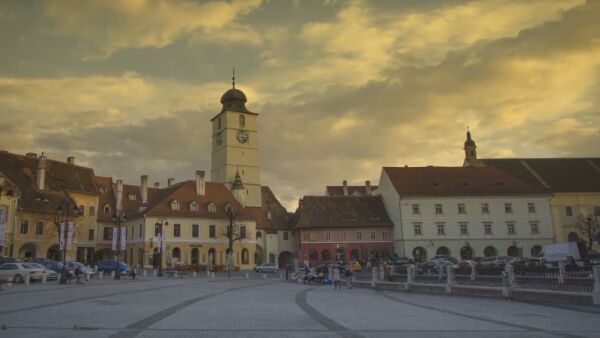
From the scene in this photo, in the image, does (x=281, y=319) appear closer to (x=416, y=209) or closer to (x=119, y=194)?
(x=416, y=209)

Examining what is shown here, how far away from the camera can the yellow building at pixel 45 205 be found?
57531mm

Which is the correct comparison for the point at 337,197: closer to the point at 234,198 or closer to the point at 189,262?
the point at 234,198

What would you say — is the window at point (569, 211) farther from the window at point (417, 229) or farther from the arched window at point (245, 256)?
the arched window at point (245, 256)

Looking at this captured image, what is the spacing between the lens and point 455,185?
7244 centimetres

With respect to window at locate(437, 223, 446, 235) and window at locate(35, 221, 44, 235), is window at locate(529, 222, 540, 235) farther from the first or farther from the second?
window at locate(35, 221, 44, 235)

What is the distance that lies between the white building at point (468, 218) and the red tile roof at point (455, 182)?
0.14 meters

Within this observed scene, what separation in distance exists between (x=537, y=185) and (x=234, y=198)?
4513 centimetres

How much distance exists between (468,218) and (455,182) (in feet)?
18.7

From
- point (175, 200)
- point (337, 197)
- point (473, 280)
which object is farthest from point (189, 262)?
point (473, 280)

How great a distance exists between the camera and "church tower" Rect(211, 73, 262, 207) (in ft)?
302

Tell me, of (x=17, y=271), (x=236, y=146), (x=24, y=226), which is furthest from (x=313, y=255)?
(x=17, y=271)

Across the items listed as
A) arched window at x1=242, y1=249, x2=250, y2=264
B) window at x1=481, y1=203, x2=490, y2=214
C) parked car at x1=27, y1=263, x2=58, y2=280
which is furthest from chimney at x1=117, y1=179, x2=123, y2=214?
window at x1=481, y1=203, x2=490, y2=214

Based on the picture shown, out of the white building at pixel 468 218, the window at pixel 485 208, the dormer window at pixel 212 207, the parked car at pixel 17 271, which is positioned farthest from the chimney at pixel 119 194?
the window at pixel 485 208

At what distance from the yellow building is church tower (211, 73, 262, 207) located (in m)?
28.1
